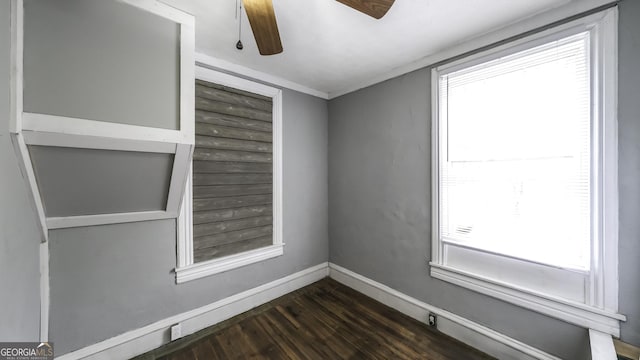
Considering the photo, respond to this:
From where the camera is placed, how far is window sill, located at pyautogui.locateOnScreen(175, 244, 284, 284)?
→ 1.89m

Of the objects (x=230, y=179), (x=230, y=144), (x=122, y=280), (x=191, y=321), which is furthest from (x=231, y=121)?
(x=191, y=321)

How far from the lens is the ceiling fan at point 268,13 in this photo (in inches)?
40.1

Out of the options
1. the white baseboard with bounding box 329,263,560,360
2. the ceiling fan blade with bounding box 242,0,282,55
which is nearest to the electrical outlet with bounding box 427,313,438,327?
the white baseboard with bounding box 329,263,560,360

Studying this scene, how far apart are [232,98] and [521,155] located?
242 cm

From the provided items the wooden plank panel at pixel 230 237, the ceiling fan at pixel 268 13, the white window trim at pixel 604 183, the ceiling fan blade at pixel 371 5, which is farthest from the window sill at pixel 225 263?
the white window trim at pixel 604 183

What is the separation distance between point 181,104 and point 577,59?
2.39 meters

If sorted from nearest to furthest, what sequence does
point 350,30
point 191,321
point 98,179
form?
point 98,179 < point 350,30 < point 191,321

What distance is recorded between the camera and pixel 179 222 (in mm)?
1866

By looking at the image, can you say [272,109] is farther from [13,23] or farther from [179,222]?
[13,23]

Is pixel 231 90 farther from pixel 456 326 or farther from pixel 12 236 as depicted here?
pixel 456 326

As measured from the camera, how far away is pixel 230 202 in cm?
217

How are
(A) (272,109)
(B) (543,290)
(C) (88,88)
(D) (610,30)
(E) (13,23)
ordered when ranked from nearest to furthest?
1. (E) (13,23)
2. (C) (88,88)
3. (D) (610,30)
4. (B) (543,290)
5. (A) (272,109)

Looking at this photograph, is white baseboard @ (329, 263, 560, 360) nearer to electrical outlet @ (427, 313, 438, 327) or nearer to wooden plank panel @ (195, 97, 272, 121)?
electrical outlet @ (427, 313, 438, 327)

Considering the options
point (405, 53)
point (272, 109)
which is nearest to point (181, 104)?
point (272, 109)
